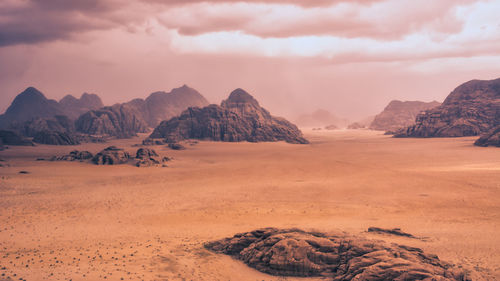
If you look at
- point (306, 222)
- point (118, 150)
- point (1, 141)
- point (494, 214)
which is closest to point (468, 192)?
point (494, 214)

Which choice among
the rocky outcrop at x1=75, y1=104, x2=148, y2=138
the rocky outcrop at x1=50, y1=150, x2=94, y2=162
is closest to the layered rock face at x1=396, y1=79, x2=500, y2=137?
the rocky outcrop at x1=50, y1=150, x2=94, y2=162

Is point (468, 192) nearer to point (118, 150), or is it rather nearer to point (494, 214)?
point (494, 214)

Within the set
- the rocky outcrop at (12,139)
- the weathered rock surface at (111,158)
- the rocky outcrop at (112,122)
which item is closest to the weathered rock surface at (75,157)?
the weathered rock surface at (111,158)

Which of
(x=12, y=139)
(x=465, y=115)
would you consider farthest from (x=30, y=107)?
(x=465, y=115)

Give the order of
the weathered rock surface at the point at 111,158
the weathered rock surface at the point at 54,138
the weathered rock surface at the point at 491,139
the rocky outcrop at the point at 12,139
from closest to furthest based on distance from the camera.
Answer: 1. the weathered rock surface at the point at 111,158
2. the weathered rock surface at the point at 491,139
3. the rocky outcrop at the point at 12,139
4. the weathered rock surface at the point at 54,138

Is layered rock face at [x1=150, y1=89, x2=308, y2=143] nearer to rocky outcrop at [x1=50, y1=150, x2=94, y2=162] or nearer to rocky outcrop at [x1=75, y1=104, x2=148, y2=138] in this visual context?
rocky outcrop at [x1=75, y1=104, x2=148, y2=138]

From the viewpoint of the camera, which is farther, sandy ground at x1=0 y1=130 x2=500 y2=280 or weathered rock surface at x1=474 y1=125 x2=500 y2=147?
weathered rock surface at x1=474 y1=125 x2=500 y2=147

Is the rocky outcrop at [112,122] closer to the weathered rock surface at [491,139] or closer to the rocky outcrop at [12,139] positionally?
the rocky outcrop at [12,139]
